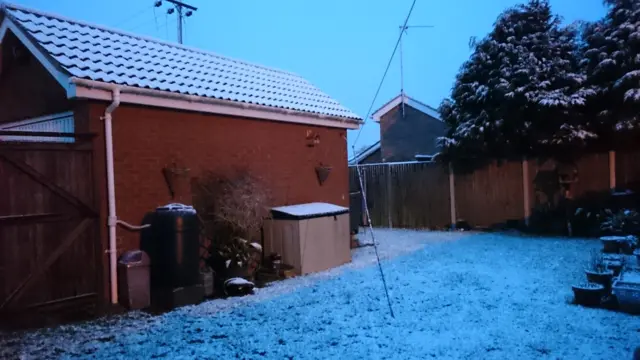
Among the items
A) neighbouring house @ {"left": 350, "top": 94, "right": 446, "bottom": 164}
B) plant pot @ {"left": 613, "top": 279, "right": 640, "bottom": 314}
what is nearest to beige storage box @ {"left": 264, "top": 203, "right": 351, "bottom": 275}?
plant pot @ {"left": 613, "top": 279, "right": 640, "bottom": 314}

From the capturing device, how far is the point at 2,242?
214 inches

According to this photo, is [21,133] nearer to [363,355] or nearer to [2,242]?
[2,242]

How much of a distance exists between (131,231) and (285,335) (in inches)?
112

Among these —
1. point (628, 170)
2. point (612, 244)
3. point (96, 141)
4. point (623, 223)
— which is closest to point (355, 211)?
point (612, 244)

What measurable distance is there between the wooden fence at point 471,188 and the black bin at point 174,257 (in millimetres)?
8705

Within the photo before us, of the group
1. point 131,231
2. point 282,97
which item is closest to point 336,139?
point 282,97

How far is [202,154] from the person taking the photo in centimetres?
768

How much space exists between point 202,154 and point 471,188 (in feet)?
26.9

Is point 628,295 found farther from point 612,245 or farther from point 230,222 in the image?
point 230,222

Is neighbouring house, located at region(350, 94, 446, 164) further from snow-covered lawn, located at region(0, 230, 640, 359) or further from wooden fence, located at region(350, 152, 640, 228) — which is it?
snow-covered lawn, located at region(0, 230, 640, 359)

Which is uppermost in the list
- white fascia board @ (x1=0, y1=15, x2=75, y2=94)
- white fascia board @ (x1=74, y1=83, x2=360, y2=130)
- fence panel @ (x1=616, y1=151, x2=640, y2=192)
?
white fascia board @ (x1=0, y1=15, x2=75, y2=94)

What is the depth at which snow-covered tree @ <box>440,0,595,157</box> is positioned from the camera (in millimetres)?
11648

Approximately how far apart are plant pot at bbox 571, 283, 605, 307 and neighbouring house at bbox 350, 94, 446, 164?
12948 mm

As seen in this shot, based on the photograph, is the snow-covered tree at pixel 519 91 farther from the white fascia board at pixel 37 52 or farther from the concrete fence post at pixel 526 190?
the white fascia board at pixel 37 52
